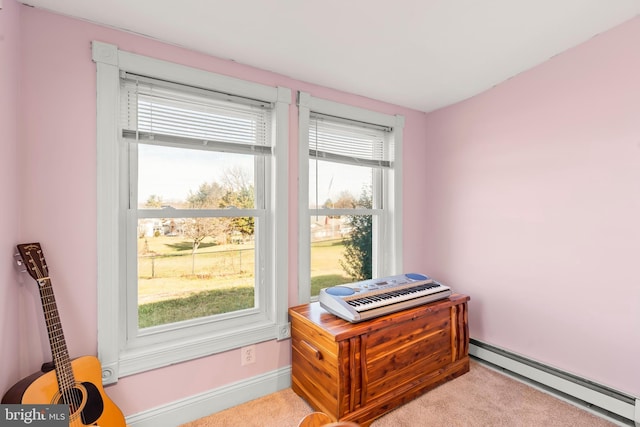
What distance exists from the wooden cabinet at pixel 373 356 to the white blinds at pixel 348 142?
1319 millimetres

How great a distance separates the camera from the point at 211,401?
1944 mm

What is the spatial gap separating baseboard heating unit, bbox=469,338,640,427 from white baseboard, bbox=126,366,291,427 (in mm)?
1785

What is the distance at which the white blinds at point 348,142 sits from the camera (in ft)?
8.19

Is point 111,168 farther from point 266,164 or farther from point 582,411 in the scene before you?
point 582,411

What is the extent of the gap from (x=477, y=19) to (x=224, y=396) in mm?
2917

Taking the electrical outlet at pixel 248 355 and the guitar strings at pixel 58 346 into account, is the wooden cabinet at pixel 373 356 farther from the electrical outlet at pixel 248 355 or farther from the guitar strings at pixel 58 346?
the guitar strings at pixel 58 346

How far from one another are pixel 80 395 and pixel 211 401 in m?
0.78

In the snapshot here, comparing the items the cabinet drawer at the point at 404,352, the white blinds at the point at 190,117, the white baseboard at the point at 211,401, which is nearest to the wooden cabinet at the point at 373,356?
the cabinet drawer at the point at 404,352

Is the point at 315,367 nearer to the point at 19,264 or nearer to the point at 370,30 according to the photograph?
the point at 19,264

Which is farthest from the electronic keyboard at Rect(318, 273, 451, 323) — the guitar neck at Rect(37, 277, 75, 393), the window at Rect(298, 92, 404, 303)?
the guitar neck at Rect(37, 277, 75, 393)

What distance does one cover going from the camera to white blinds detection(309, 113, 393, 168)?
98.3 inches

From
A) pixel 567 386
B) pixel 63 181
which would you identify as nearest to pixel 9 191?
pixel 63 181

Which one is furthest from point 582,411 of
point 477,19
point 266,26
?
point 266,26

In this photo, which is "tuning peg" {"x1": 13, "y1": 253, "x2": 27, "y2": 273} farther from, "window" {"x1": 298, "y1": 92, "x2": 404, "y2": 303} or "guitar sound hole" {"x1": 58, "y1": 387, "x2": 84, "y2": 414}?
"window" {"x1": 298, "y1": 92, "x2": 404, "y2": 303}
